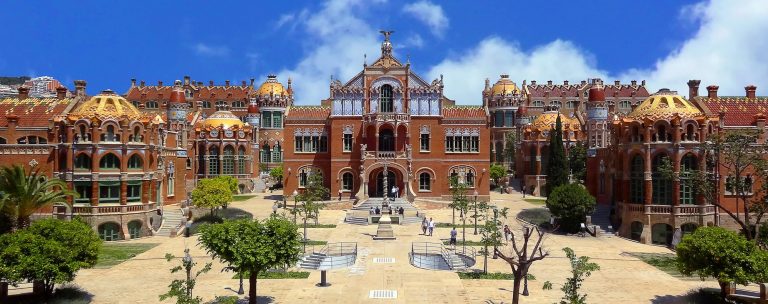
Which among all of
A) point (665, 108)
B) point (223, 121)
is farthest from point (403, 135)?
point (223, 121)

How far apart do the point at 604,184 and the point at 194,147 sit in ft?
184

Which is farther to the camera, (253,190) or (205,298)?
(253,190)

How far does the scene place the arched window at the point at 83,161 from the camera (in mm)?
46375

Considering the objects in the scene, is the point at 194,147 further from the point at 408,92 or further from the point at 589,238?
the point at 589,238

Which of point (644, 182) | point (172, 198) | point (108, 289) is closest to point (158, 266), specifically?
point (108, 289)

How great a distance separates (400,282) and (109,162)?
2880cm

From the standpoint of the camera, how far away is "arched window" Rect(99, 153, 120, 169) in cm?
4676

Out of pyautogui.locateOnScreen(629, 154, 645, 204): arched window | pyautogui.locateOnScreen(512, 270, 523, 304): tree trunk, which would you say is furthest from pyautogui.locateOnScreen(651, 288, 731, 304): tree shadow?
pyautogui.locateOnScreen(629, 154, 645, 204): arched window

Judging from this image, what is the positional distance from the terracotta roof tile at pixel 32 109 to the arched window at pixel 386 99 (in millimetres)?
32782

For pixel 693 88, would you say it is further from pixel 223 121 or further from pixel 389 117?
pixel 223 121

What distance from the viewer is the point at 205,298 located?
28516 millimetres

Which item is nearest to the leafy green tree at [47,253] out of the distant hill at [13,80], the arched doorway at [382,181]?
the arched doorway at [382,181]

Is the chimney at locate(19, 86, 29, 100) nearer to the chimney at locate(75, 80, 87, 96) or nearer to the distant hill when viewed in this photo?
the chimney at locate(75, 80, 87, 96)

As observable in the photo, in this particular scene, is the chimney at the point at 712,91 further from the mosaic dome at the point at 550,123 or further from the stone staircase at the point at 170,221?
the stone staircase at the point at 170,221
